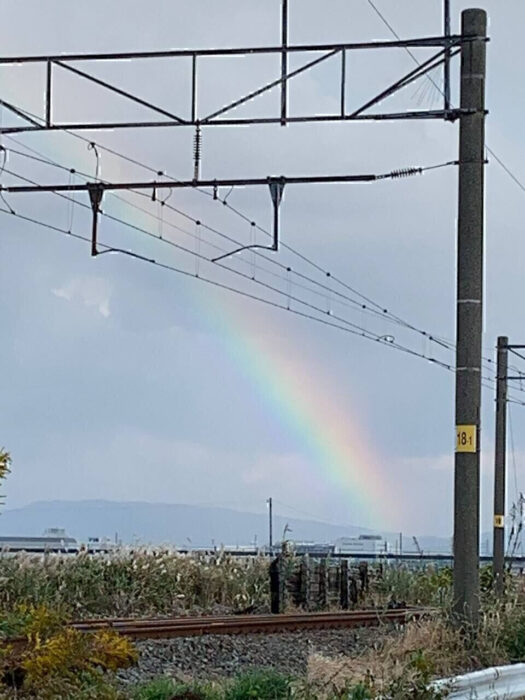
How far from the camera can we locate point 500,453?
110ft

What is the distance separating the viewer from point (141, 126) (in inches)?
752

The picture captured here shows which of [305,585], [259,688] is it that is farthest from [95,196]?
[259,688]

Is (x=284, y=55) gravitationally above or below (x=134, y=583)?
above

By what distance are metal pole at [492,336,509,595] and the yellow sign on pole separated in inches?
559

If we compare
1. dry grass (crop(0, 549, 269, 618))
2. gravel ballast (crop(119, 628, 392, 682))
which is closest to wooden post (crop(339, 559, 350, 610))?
dry grass (crop(0, 549, 269, 618))

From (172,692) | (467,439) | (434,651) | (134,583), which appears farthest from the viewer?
(134,583)

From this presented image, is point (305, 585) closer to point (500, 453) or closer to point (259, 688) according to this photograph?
point (500, 453)

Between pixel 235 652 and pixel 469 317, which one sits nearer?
pixel 469 317

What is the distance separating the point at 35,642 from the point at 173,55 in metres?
9.41

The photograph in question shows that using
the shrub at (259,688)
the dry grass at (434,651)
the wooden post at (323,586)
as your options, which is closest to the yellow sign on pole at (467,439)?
the dry grass at (434,651)

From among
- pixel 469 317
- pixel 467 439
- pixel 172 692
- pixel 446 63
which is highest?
pixel 446 63

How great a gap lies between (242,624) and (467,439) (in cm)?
505

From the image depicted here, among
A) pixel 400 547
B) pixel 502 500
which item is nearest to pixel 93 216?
pixel 502 500

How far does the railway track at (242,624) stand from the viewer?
18.6m
